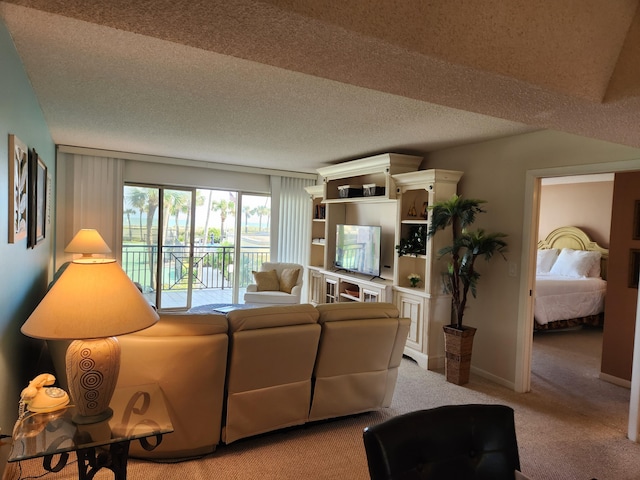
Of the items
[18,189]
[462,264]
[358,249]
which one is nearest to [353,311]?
[462,264]

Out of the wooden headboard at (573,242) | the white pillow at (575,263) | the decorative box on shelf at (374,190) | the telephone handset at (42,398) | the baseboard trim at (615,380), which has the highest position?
the decorative box on shelf at (374,190)

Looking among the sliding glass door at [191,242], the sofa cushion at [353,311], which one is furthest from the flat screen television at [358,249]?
the sofa cushion at [353,311]

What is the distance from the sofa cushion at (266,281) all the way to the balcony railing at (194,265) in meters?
0.97

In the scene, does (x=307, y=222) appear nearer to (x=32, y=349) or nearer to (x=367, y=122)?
(x=367, y=122)

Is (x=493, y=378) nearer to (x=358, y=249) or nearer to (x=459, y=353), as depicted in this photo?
(x=459, y=353)

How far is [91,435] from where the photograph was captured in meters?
1.63

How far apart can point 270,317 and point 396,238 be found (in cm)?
242

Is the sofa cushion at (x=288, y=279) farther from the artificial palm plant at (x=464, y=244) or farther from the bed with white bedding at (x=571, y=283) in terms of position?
the bed with white bedding at (x=571, y=283)

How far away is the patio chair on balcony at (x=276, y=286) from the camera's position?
546cm

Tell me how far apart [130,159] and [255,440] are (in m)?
4.42

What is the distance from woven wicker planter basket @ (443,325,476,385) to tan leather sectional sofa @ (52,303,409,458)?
3.15 ft

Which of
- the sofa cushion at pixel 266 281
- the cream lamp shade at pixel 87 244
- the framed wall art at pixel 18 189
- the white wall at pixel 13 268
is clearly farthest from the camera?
the sofa cushion at pixel 266 281

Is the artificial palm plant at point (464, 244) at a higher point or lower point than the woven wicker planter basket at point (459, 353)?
higher

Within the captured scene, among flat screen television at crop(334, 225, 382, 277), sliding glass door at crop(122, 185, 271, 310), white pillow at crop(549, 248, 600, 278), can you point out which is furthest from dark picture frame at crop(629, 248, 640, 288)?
sliding glass door at crop(122, 185, 271, 310)
